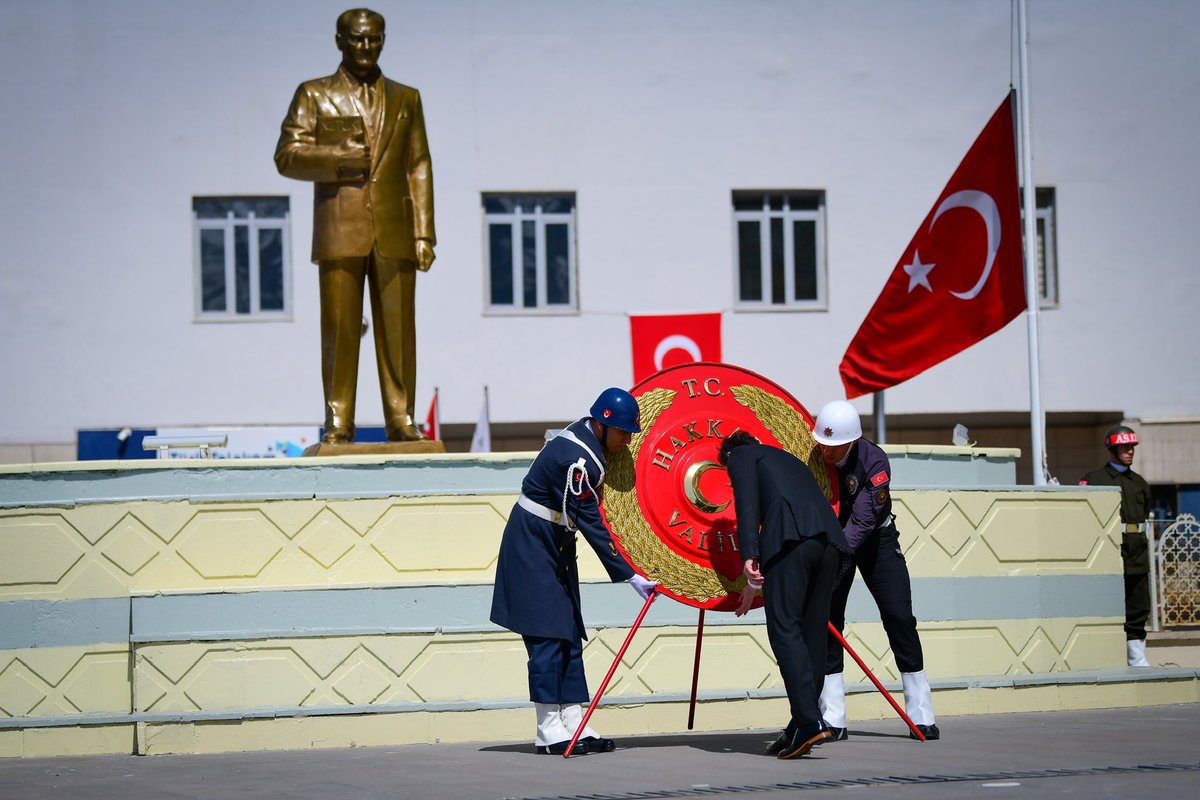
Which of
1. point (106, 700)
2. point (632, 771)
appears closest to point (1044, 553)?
point (632, 771)

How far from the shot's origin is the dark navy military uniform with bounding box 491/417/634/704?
382 inches

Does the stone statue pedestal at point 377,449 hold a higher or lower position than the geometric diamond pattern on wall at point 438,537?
higher

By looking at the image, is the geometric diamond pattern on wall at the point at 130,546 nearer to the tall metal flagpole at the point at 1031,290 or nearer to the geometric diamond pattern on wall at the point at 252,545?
the geometric diamond pattern on wall at the point at 252,545

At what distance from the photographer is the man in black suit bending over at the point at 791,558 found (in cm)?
930

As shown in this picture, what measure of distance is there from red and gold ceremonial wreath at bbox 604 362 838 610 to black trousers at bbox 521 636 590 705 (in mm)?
641

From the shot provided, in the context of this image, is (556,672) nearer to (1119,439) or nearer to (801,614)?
(801,614)

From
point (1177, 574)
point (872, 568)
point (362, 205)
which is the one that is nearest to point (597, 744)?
point (872, 568)

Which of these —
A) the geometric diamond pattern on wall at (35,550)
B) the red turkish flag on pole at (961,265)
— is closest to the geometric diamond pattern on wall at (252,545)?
the geometric diamond pattern on wall at (35,550)

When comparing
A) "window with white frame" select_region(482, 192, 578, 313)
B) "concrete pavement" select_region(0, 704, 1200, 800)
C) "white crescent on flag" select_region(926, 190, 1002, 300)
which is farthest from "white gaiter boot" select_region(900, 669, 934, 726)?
"window with white frame" select_region(482, 192, 578, 313)

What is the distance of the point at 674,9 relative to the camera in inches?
998

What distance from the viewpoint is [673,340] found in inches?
671

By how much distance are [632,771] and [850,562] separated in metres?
2.01

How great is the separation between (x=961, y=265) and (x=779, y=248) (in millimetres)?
10843

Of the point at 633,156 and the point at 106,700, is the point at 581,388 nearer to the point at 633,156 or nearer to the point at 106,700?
the point at 633,156
